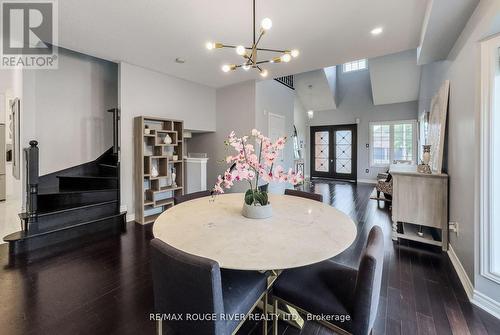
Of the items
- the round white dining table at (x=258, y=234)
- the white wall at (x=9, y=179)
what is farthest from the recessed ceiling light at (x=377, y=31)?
the white wall at (x=9, y=179)

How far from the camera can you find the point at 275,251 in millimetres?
1136

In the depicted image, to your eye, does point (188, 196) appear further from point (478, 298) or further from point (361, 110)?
point (361, 110)

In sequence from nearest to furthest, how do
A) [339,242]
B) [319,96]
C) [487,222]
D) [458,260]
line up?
1. [339,242]
2. [487,222]
3. [458,260]
4. [319,96]

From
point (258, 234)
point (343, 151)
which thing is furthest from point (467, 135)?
point (343, 151)

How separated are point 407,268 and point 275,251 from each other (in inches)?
80.9

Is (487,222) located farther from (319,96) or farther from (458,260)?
(319,96)

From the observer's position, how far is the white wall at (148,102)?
3.68 metres

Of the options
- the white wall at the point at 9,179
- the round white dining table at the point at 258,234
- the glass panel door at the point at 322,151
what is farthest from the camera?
the glass panel door at the point at 322,151

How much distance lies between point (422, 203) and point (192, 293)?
3032mm

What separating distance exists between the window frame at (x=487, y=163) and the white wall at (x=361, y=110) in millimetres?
6349

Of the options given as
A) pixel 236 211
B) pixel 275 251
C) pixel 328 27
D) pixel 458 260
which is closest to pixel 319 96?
pixel 328 27

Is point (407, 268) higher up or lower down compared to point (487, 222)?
lower down

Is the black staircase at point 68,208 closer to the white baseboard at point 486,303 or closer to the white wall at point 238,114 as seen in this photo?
the white wall at point 238,114

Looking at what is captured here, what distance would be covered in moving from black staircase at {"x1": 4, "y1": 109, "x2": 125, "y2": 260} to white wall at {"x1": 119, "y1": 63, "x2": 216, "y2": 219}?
17 centimetres
